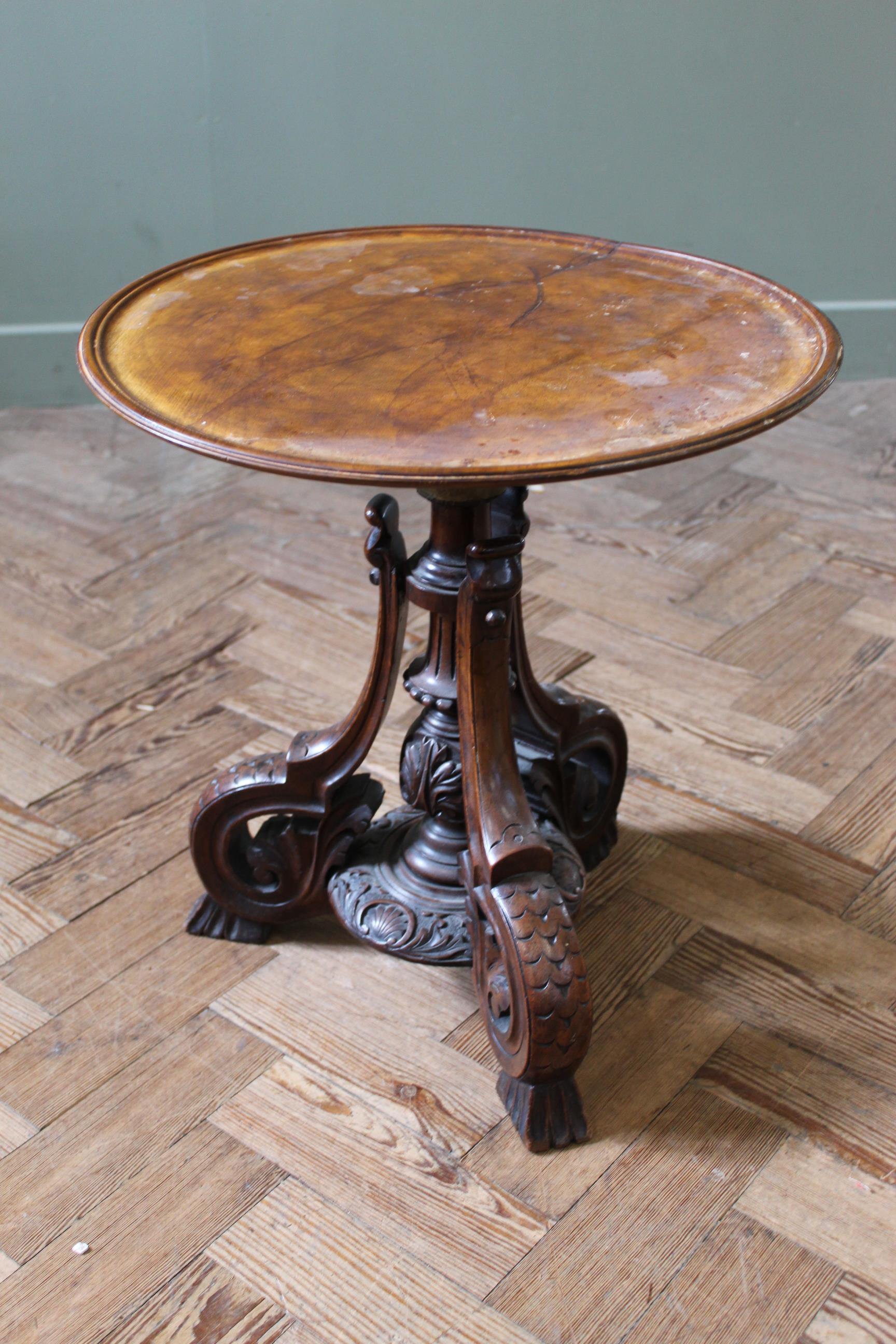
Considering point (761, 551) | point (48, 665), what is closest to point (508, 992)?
point (48, 665)

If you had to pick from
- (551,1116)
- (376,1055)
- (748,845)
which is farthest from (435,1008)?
(748,845)

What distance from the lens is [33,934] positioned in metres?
1.31

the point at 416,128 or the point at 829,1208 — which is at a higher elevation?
the point at 416,128

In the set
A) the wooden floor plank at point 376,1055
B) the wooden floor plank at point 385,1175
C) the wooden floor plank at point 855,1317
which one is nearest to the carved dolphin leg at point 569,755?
the wooden floor plank at point 376,1055

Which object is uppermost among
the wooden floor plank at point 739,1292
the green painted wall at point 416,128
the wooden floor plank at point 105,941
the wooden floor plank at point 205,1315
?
the green painted wall at point 416,128

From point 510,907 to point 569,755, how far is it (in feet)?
0.91

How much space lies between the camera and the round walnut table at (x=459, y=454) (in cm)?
93

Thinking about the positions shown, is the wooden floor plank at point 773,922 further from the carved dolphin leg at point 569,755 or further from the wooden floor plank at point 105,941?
the wooden floor plank at point 105,941

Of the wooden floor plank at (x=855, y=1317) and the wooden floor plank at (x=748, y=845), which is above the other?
the wooden floor plank at (x=855, y=1317)

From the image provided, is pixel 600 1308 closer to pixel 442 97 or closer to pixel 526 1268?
pixel 526 1268

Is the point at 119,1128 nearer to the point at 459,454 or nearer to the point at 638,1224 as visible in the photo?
the point at 638,1224

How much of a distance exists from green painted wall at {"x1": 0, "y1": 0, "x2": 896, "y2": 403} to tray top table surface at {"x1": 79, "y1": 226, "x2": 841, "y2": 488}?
1.18m

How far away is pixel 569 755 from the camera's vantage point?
1327 mm

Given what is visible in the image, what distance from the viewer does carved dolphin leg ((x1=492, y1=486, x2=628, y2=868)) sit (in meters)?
1.28
